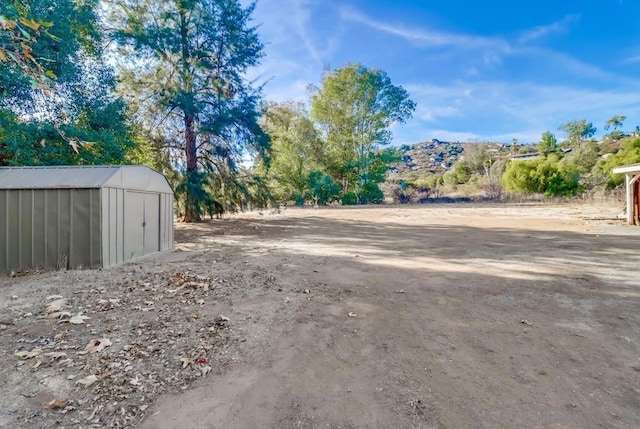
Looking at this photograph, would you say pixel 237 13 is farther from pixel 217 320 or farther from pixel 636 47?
pixel 636 47

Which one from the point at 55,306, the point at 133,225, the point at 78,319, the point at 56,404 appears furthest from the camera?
the point at 133,225

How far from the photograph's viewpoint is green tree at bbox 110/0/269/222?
12727mm

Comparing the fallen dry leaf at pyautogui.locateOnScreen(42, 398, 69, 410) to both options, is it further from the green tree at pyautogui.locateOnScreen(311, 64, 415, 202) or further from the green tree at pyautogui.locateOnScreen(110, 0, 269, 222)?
the green tree at pyautogui.locateOnScreen(311, 64, 415, 202)

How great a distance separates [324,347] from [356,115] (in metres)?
26.0

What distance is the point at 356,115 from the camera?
26.8 metres

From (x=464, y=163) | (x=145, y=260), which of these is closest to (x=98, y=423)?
(x=145, y=260)

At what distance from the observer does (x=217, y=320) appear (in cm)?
336

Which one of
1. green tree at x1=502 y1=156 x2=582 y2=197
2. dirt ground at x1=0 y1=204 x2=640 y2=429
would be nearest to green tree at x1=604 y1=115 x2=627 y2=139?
green tree at x1=502 y1=156 x2=582 y2=197

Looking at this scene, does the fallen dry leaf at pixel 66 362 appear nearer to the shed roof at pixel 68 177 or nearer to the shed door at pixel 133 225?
the shed roof at pixel 68 177

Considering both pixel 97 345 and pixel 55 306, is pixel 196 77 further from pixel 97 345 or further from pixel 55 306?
pixel 97 345

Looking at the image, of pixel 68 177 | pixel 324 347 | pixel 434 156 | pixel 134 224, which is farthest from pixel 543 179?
pixel 434 156

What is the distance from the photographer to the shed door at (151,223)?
724cm

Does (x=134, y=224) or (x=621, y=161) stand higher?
(x=621, y=161)

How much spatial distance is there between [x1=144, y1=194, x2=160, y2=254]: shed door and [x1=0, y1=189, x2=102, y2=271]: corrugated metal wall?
57.3 inches
